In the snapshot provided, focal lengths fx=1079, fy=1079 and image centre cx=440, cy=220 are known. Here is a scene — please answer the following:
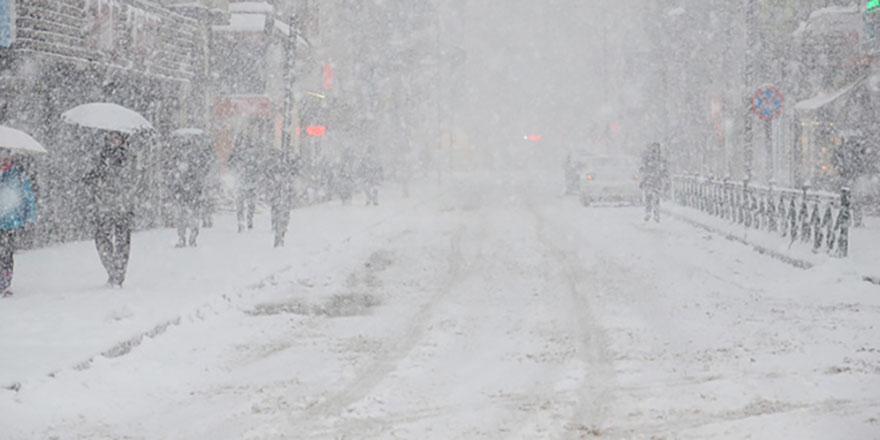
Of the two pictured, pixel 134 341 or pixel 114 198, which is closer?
pixel 134 341

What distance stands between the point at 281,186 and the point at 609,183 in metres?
14.7

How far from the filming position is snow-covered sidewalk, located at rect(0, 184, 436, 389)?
8.29 meters

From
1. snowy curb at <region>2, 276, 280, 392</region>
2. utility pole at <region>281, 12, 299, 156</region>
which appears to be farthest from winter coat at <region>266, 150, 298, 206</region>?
snowy curb at <region>2, 276, 280, 392</region>

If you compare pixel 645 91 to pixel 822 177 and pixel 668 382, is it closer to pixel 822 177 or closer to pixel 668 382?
pixel 822 177

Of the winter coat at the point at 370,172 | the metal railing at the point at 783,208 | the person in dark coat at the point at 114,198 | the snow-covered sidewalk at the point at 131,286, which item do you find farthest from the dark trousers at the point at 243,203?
the winter coat at the point at 370,172

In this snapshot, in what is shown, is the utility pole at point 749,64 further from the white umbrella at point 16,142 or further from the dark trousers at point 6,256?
the dark trousers at point 6,256

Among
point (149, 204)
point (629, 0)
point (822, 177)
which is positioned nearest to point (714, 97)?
point (822, 177)

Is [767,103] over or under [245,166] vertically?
over

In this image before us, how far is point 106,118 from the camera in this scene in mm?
13375

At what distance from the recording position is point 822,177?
29562 mm

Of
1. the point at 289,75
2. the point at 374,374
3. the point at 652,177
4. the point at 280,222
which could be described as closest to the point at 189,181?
the point at 280,222

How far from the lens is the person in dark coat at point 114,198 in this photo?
469 inches

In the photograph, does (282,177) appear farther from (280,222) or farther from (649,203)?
(649,203)

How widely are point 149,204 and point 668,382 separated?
17.4 meters
